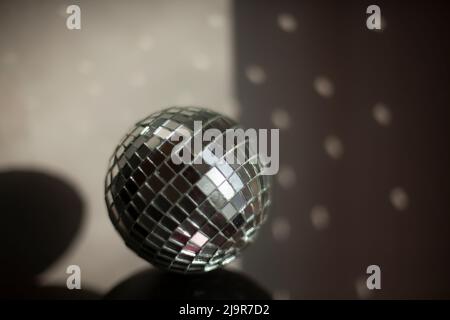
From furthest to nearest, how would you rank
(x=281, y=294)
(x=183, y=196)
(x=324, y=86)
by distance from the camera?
1. (x=324, y=86)
2. (x=281, y=294)
3. (x=183, y=196)

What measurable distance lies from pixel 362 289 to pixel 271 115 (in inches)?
17.5

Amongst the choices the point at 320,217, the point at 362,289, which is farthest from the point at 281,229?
the point at 362,289

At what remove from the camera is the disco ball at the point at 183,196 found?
724mm

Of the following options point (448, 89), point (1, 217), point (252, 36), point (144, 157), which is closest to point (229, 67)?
point (252, 36)

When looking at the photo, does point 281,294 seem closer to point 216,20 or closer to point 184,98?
point 184,98

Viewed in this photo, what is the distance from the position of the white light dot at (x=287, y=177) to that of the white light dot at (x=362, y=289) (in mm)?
265

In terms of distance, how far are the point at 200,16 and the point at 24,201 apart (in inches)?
23.3

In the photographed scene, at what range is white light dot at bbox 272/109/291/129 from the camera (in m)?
1.09

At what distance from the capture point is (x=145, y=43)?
3.49 ft

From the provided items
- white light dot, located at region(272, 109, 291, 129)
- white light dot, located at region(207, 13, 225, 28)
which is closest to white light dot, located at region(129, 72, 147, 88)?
white light dot, located at region(207, 13, 225, 28)

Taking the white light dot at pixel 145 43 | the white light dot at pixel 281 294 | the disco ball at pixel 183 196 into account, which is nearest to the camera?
the disco ball at pixel 183 196

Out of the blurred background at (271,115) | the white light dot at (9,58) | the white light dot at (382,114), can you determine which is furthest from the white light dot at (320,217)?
the white light dot at (9,58)

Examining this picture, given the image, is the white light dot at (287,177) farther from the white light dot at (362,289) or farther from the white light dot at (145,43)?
the white light dot at (145,43)

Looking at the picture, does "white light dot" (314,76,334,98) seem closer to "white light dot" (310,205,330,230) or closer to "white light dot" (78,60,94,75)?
"white light dot" (310,205,330,230)
